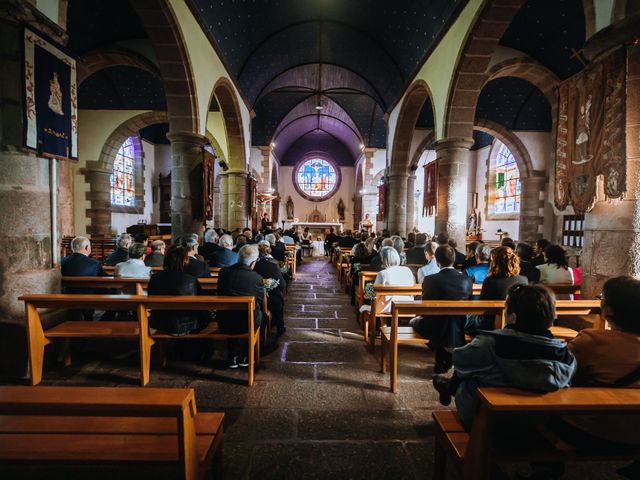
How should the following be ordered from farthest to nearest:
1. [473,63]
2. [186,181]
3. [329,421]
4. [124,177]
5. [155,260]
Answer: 1. [124,177]
2. [186,181]
3. [473,63]
4. [155,260]
5. [329,421]

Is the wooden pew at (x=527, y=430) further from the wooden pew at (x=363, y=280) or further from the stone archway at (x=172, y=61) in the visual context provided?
the stone archway at (x=172, y=61)

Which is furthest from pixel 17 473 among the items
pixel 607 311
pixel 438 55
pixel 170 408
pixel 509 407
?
pixel 438 55

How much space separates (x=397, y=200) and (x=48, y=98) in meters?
8.78

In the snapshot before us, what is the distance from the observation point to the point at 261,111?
15367 millimetres

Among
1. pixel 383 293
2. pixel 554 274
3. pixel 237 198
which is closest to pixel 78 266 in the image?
pixel 383 293

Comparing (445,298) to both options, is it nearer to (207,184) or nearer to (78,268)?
(78,268)

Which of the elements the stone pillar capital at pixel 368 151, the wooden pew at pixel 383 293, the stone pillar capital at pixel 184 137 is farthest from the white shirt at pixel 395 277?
the stone pillar capital at pixel 368 151

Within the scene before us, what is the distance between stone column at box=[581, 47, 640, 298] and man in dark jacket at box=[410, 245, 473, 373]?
49.0 inches

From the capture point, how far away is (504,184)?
13.9 meters

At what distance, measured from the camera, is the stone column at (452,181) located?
6.50 metres

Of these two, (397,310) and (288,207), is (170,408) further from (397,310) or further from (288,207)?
(288,207)

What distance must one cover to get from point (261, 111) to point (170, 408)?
15523 mm

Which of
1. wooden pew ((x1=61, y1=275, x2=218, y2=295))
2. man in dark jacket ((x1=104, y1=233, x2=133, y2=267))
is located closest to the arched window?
wooden pew ((x1=61, y1=275, x2=218, y2=295))

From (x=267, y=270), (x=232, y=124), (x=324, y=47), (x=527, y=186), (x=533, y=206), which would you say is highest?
(x=324, y=47)
